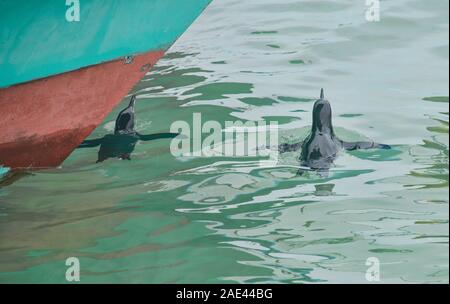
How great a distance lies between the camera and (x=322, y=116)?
9.27ft

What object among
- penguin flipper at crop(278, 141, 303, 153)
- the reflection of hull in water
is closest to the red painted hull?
the reflection of hull in water

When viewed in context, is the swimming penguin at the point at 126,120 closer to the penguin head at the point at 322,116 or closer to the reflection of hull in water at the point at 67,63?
the reflection of hull in water at the point at 67,63

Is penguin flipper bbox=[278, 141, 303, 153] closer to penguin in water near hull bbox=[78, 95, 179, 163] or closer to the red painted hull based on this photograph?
penguin in water near hull bbox=[78, 95, 179, 163]

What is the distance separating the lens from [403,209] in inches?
107

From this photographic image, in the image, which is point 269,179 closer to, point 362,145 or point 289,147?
point 289,147

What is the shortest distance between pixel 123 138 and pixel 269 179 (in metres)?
0.60

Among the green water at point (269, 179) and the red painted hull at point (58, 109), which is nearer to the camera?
the green water at point (269, 179)

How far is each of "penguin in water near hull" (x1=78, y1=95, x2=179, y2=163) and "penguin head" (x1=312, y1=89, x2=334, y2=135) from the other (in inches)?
22.9

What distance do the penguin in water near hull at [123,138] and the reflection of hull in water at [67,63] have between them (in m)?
0.07

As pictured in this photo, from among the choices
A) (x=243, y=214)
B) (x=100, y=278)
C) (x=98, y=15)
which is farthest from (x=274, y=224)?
(x=98, y=15)

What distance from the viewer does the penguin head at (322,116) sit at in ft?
9.25

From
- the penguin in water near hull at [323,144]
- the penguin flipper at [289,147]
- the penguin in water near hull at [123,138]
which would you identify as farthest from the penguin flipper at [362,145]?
the penguin in water near hull at [123,138]

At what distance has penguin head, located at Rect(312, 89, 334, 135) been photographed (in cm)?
282
